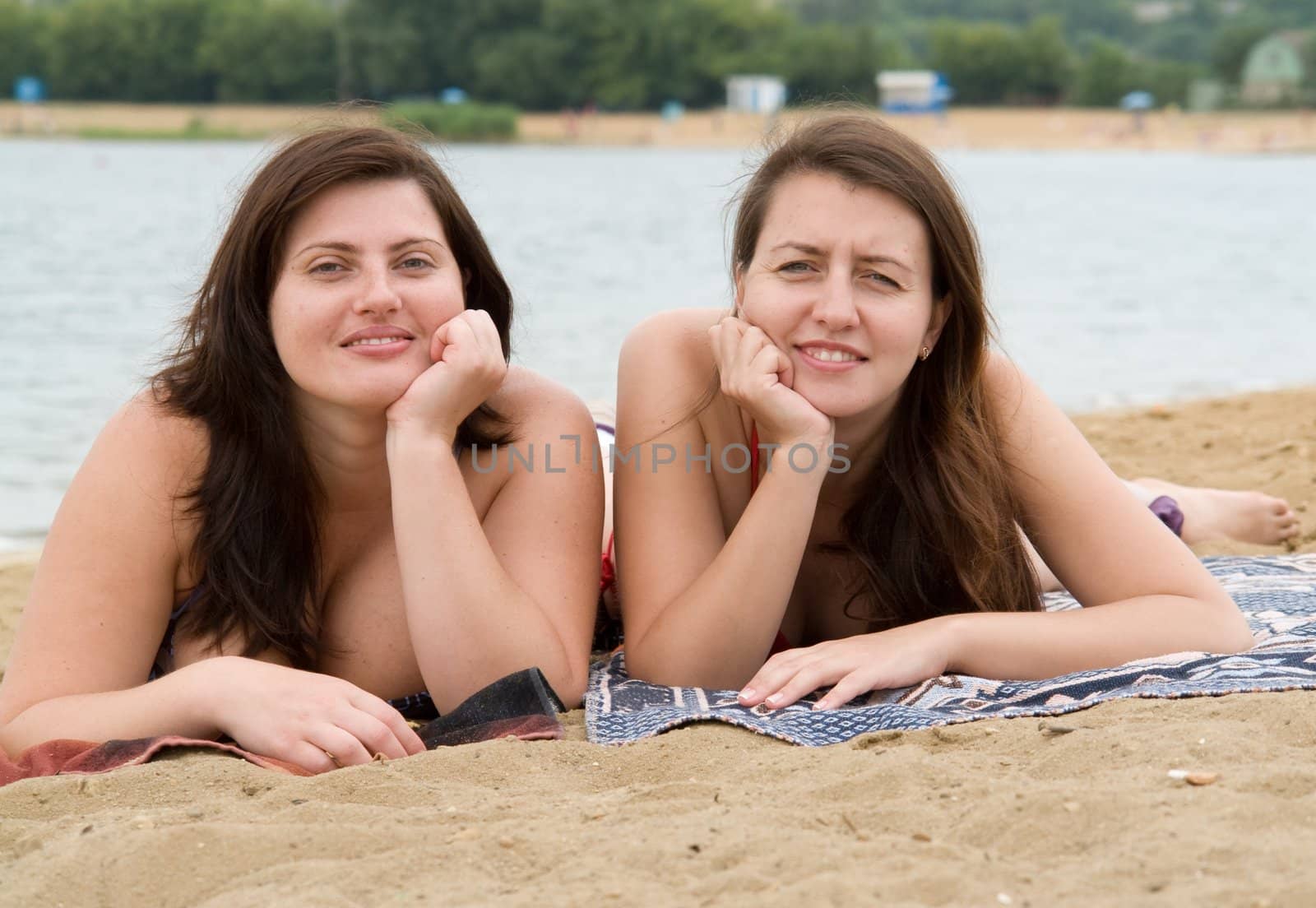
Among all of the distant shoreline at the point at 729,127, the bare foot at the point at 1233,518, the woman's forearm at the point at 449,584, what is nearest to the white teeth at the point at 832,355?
the woman's forearm at the point at 449,584

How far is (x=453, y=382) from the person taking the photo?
2.84 m

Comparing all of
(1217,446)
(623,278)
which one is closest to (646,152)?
(623,278)

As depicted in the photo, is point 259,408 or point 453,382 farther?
point 259,408

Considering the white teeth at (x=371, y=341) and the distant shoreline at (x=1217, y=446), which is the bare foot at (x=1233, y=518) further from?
the white teeth at (x=371, y=341)

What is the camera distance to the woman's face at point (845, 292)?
2.95 meters

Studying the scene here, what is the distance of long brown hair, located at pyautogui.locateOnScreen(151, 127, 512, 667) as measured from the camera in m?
2.95

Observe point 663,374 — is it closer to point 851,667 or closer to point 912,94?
point 851,667

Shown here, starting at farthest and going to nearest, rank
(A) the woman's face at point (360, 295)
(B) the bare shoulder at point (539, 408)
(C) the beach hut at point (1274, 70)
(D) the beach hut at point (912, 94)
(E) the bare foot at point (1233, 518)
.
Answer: (D) the beach hut at point (912, 94) → (C) the beach hut at point (1274, 70) → (E) the bare foot at point (1233, 518) → (B) the bare shoulder at point (539, 408) → (A) the woman's face at point (360, 295)

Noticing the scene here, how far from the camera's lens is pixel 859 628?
11.2ft

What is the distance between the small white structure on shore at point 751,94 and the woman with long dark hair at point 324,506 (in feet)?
220

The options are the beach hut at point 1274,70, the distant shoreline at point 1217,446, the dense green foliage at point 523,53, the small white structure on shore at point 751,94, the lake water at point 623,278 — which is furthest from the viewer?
the small white structure on shore at point 751,94

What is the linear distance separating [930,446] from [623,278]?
13866mm

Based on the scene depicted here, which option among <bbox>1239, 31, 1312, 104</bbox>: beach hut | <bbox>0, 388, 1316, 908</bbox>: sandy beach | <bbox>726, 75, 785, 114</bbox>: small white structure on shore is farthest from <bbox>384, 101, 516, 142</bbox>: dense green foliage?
<bbox>0, 388, 1316, 908</bbox>: sandy beach

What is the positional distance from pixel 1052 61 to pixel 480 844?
248ft
